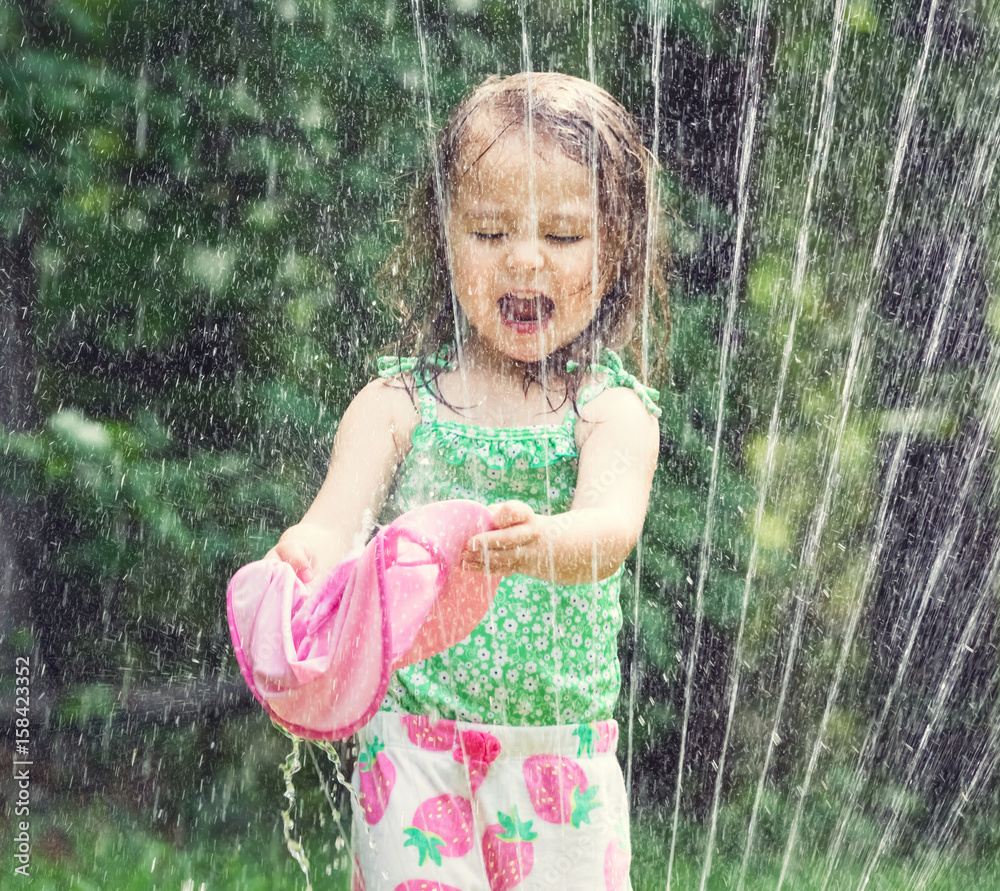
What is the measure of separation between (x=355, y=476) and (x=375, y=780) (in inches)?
17.6

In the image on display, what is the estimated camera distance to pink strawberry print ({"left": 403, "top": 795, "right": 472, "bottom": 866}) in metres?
1.81

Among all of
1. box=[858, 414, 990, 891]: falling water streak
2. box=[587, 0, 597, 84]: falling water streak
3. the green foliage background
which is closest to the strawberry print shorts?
the green foliage background

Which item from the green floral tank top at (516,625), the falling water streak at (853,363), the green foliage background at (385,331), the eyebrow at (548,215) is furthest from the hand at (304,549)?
the falling water streak at (853,363)

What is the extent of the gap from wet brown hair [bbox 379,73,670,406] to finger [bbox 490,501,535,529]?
0.44 m

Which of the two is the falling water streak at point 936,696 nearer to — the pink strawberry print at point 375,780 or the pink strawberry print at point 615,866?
the pink strawberry print at point 615,866

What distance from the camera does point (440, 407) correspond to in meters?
1.99

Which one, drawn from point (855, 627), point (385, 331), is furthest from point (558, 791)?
point (855, 627)

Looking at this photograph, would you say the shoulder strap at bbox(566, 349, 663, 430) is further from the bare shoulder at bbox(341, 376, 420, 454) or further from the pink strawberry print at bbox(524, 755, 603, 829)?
the pink strawberry print at bbox(524, 755, 603, 829)

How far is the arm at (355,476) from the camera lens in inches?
72.7

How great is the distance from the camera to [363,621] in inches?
63.0

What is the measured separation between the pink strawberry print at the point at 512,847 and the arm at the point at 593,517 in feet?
1.28

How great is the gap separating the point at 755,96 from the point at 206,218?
1.40m

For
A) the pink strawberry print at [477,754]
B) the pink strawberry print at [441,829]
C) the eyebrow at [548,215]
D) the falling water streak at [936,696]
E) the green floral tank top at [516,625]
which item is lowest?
the falling water streak at [936,696]

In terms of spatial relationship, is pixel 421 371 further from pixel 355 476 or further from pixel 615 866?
pixel 615 866
